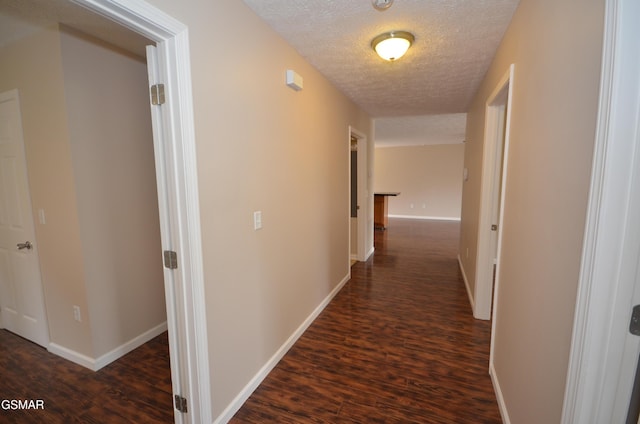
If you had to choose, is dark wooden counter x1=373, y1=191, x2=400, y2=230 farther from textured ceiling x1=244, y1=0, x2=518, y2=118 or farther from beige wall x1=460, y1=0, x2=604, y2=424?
beige wall x1=460, y1=0, x2=604, y2=424

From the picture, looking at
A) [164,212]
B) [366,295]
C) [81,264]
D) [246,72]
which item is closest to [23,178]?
[81,264]

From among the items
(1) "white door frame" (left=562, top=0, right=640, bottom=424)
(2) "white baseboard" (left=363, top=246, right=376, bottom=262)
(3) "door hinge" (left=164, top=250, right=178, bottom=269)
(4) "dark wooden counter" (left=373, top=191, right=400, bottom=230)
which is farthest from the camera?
(4) "dark wooden counter" (left=373, top=191, right=400, bottom=230)

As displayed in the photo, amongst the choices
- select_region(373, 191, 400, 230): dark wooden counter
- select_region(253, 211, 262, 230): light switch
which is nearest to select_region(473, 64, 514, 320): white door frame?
select_region(253, 211, 262, 230): light switch

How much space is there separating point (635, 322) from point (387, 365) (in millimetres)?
1647

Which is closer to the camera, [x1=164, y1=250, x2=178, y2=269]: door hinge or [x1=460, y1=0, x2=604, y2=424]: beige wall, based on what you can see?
[x1=460, y1=0, x2=604, y2=424]: beige wall

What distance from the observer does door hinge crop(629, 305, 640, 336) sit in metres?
0.79

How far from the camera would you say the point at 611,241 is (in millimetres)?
781

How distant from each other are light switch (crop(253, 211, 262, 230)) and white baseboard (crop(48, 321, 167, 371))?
5.09ft

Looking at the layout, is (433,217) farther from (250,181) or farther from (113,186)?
(113,186)

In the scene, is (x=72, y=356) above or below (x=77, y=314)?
below

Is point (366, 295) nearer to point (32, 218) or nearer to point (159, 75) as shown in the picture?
point (159, 75)

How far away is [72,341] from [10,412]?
0.51 metres

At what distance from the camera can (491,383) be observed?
6.39 feet

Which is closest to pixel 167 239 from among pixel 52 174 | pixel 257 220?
pixel 257 220
